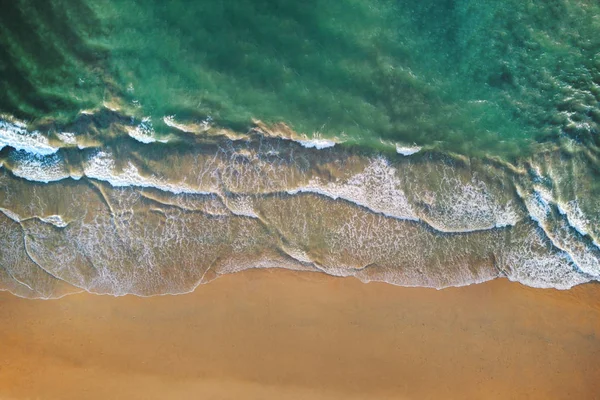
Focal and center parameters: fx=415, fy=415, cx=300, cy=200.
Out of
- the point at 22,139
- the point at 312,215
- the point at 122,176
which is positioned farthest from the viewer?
the point at 22,139

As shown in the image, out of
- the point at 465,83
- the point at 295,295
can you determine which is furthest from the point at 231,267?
the point at 465,83

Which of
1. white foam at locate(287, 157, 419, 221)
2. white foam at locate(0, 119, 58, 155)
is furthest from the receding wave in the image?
white foam at locate(0, 119, 58, 155)

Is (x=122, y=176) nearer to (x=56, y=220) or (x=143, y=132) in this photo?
(x=143, y=132)

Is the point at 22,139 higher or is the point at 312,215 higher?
the point at 22,139

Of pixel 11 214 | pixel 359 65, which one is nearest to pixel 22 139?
pixel 11 214

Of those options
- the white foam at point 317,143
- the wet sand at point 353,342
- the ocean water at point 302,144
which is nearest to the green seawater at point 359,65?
the ocean water at point 302,144

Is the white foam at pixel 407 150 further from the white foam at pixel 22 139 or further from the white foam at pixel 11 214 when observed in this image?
the white foam at pixel 11 214

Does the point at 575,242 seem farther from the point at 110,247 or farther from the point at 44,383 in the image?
the point at 44,383
